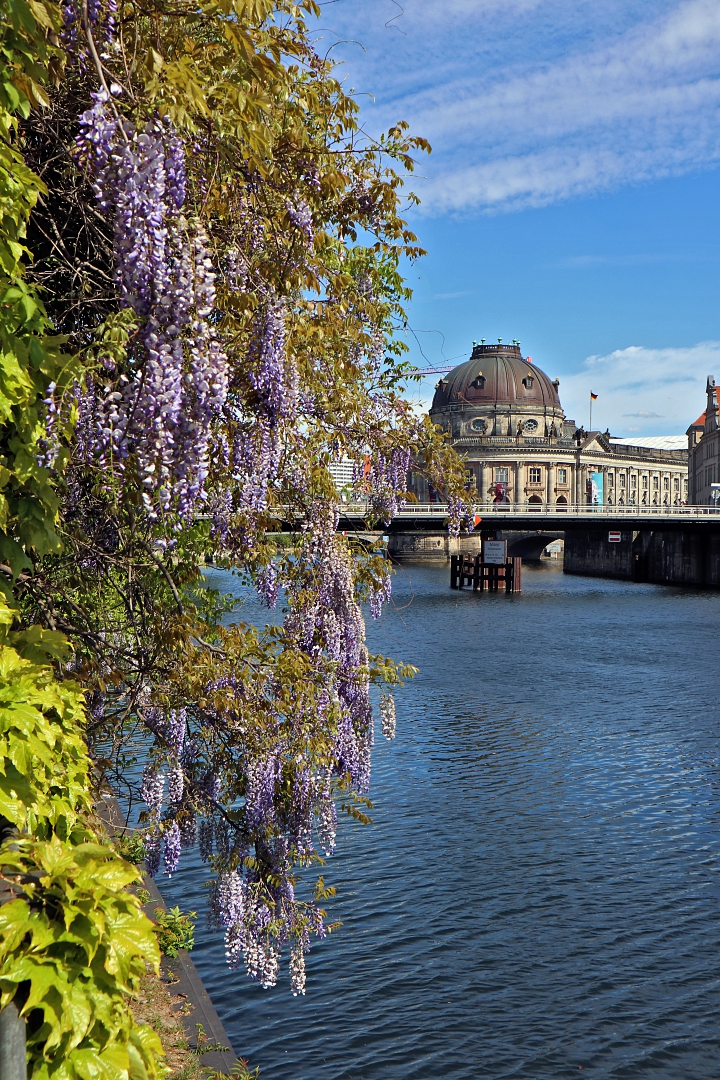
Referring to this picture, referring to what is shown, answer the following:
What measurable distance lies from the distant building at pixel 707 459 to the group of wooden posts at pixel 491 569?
60755 mm

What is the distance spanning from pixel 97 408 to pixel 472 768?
64.5ft

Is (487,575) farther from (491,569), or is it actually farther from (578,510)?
(578,510)

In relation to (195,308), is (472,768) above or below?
below

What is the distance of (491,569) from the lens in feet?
275

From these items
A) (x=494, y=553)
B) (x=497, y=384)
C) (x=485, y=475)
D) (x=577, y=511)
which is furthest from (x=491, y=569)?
(x=497, y=384)

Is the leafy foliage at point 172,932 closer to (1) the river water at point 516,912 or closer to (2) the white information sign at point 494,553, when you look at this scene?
(1) the river water at point 516,912

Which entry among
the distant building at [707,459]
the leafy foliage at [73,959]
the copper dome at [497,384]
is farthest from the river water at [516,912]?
the copper dome at [497,384]

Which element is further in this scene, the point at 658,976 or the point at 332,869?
the point at 332,869

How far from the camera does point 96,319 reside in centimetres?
719

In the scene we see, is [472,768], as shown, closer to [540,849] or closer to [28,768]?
[540,849]

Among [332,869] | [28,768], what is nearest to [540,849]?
[332,869]

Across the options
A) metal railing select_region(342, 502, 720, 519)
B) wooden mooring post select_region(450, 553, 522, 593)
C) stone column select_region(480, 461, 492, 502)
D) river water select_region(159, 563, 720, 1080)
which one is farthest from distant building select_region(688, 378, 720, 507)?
river water select_region(159, 563, 720, 1080)

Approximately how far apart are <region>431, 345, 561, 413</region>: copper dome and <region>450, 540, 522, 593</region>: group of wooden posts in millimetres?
85324

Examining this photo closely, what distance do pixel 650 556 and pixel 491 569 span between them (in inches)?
861
